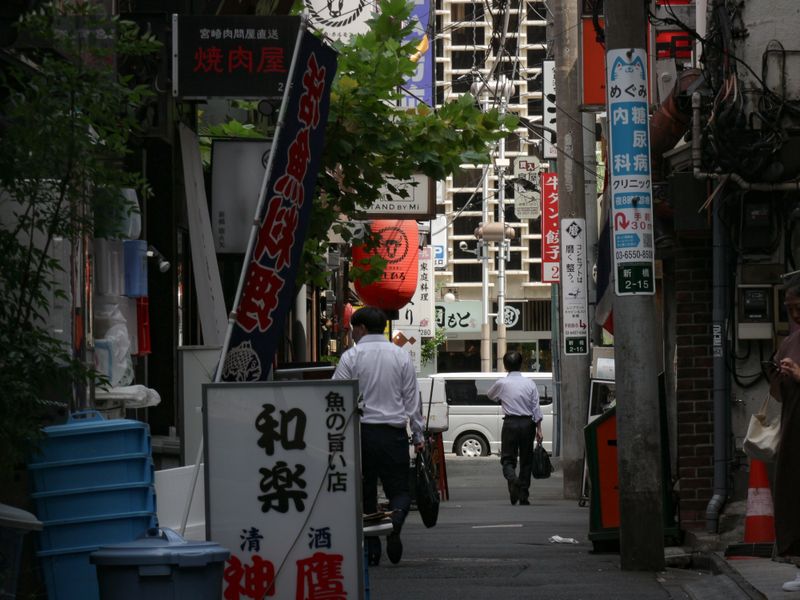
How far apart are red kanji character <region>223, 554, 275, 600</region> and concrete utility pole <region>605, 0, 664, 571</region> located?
13.4ft

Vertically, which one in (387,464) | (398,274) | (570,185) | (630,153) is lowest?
(387,464)

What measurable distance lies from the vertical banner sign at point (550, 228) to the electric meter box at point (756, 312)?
16729mm

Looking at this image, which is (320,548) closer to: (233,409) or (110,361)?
(233,409)

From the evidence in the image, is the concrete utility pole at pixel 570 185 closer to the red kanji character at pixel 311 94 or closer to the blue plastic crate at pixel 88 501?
the red kanji character at pixel 311 94

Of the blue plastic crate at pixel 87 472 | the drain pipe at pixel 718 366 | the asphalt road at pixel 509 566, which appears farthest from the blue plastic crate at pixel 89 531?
the drain pipe at pixel 718 366

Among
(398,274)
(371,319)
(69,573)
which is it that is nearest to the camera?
(69,573)

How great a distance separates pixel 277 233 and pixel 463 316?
6261 cm

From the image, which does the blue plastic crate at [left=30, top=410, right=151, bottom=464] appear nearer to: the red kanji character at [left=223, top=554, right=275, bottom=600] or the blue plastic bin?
the red kanji character at [left=223, top=554, right=275, bottom=600]

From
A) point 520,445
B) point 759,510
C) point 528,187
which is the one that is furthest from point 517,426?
point 528,187

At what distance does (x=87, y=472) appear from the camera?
23.9 feet

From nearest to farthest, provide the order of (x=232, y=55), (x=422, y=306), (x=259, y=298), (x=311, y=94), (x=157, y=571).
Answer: (x=157, y=571) < (x=259, y=298) < (x=311, y=94) < (x=232, y=55) < (x=422, y=306)

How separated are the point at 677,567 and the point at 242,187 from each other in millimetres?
5238

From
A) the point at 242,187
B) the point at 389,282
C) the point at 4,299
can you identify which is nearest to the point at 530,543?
the point at 242,187

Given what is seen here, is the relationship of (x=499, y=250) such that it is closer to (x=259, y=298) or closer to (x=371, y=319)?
(x=371, y=319)
